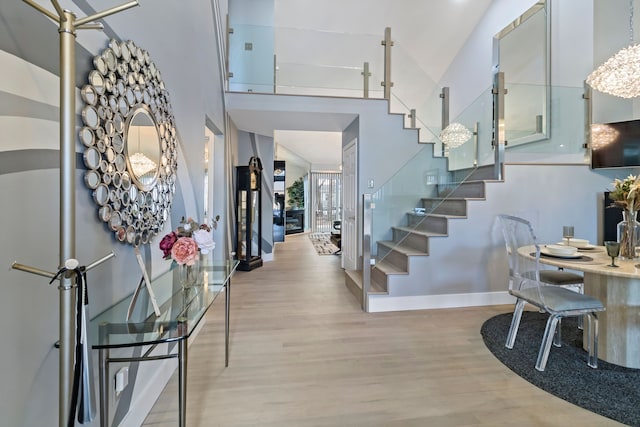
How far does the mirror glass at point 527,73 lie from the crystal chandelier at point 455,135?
0.48 m

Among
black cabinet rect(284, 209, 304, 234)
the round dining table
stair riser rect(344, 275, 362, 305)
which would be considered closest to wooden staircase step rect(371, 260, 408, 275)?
stair riser rect(344, 275, 362, 305)

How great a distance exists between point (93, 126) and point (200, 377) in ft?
5.83

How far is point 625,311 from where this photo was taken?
226cm

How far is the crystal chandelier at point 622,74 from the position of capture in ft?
9.43

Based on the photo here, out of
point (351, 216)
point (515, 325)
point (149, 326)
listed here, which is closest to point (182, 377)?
point (149, 326)

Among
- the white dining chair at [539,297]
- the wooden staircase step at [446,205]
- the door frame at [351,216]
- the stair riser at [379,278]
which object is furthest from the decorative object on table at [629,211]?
the door frame at [351,216]

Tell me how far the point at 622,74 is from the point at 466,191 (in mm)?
1814

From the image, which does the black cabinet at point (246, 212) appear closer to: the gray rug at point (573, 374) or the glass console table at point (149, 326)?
the glass console table at point (149, 326)

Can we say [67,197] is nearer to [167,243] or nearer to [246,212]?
[167,243]

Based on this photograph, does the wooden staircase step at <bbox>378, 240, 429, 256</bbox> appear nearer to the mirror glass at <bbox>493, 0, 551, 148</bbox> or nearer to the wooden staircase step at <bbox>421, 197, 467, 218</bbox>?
the wooden staircase step at <bbox>421, 197, 467, 218</bbox>

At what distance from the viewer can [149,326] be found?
4.20 feet

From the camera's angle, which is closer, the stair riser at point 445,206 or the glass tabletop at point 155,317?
the glass tabletop at point 155,317

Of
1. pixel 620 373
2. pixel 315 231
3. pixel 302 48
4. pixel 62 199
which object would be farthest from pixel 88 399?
pixel 315 231

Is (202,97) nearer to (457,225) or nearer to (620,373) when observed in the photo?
(457,225)
